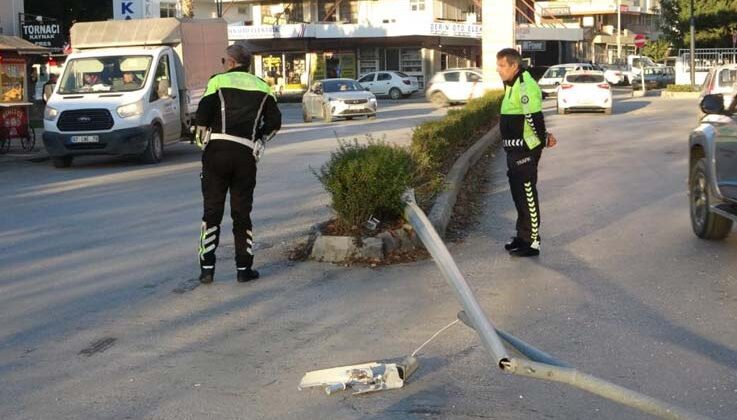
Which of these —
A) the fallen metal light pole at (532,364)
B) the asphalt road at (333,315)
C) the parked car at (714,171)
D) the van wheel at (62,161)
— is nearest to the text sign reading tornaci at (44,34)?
the van wheel at (62,161)

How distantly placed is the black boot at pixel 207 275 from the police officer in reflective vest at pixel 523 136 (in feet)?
9.32

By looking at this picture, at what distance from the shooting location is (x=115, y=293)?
8133mm

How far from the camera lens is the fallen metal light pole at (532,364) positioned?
4.18 meters

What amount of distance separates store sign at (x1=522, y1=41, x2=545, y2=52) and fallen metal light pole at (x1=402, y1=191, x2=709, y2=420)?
6604cm

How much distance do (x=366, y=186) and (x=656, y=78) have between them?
172 feet

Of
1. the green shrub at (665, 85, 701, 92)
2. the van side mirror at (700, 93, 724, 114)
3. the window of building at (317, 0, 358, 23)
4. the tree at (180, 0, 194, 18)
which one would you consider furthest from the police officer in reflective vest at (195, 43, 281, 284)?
the window of building at (317, 0, 358, 23)

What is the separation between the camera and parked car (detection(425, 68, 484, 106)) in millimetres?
41000

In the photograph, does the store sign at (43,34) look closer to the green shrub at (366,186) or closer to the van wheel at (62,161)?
the van wheel at (62,161)

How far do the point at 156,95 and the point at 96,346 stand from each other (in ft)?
43.7

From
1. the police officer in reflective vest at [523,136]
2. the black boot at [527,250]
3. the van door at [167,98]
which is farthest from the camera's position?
the van door at [167,98]

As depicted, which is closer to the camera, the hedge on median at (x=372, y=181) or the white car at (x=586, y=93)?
the hedge on median at (x=372, y=181)

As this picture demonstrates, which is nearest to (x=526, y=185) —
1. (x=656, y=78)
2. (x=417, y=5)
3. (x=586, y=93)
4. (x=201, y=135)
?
(x=201, y=135)

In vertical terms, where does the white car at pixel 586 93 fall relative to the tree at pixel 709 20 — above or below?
below

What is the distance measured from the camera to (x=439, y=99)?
42.1 metres
